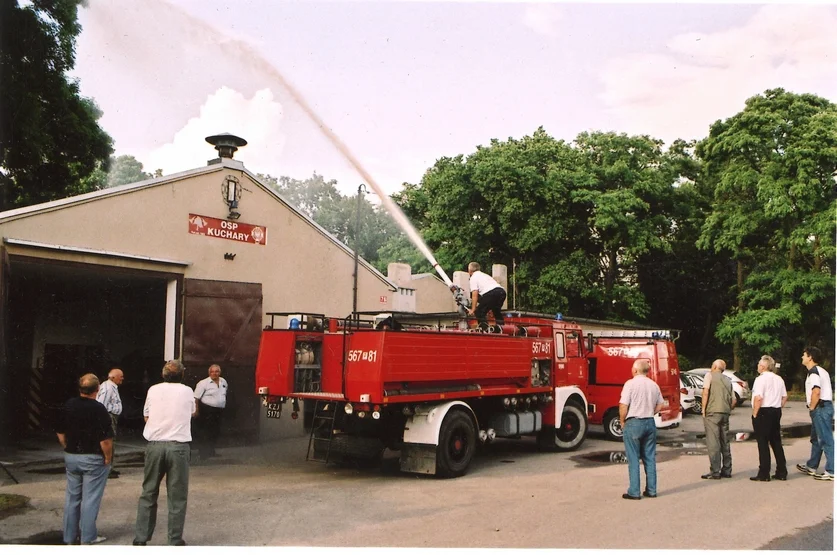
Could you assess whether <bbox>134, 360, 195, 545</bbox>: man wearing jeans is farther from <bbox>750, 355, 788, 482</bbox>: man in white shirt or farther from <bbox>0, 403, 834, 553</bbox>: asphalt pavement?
<bbox>750, 355, 788, 482</bbox>: man in white shirt

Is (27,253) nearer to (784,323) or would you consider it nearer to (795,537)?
(795,537)

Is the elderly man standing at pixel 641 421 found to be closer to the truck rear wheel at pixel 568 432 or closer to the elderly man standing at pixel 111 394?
the truck rear wheel at pixel 568 432

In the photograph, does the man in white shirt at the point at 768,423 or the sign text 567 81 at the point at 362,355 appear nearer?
the sign text 567 81 at the point at 362,355

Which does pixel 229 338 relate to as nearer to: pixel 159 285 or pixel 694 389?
pixel 159 285

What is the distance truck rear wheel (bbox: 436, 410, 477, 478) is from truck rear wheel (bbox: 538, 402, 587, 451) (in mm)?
2929

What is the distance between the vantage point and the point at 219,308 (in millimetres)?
13742

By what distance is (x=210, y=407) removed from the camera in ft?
40.8

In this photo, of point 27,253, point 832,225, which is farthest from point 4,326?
point 832,225

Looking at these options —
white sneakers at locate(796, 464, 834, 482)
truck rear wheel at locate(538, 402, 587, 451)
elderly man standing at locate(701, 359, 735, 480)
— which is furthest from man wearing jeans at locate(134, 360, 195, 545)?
white sneakers at locate(796, 464, 834, 482)

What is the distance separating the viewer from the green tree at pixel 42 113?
17359mm

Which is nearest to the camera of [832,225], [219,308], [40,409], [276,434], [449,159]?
[219,308]

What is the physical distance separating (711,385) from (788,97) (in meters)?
22.2

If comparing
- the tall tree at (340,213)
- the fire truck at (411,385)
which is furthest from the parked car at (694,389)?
the tall tree at (340,213)

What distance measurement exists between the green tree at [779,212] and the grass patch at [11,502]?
2698cm
